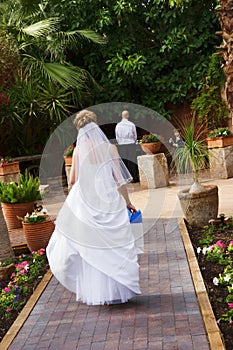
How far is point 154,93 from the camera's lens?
51.0 ft

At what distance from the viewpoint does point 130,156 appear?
492 inches

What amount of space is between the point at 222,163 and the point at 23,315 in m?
7.95

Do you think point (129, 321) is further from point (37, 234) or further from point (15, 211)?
point (15, 211)

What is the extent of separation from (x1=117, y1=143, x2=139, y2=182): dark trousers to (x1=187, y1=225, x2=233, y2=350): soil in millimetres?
4923

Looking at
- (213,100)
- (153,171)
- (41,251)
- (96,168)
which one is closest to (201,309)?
(96,168)

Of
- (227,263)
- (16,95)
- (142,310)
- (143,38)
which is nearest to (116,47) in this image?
(143,38)

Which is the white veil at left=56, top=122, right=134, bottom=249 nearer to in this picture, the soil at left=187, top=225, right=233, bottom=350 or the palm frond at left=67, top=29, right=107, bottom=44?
the soil at left=187, top=225, right=233, bottom=350

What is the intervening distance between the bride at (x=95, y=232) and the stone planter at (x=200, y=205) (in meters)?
2.48

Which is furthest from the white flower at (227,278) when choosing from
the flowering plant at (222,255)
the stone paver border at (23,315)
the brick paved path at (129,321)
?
the stone paver border at (23,315)

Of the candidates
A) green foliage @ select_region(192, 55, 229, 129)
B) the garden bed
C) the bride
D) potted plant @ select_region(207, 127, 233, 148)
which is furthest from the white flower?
green foliage @ select_region(192, 55, 229, 129)

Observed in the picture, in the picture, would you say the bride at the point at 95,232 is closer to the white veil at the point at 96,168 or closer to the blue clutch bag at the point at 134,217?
the white veil at the point at 96,168

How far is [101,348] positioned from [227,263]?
2103mm

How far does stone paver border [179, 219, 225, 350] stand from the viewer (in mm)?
3652

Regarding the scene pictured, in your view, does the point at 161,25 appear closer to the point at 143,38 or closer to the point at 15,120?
the point at 143,38
